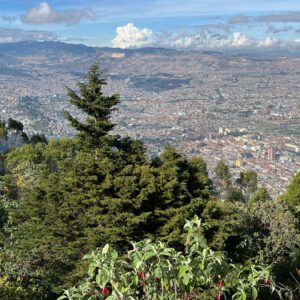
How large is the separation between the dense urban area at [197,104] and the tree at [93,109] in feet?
7.05

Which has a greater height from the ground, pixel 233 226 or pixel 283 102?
pixel 233 226

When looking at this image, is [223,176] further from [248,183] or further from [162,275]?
[162,275]

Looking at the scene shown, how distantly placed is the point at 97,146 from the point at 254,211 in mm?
5087

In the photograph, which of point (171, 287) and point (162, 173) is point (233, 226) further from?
point (171, 287)

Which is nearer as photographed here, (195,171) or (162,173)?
(162,173)

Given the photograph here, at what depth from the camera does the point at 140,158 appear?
12.3 m

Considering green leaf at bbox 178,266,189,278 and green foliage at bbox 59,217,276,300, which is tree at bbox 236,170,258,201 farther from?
green leaf at bbox 178,266,189,278

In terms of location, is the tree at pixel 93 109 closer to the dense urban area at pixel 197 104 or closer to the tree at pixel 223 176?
the dense urban area at pixel 197 104

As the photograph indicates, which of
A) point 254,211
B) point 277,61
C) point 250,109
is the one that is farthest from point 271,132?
point 277,61

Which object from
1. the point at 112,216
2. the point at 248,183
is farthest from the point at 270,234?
the point at 248,183

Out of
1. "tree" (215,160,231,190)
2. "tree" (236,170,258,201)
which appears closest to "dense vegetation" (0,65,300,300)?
"tree" (215,160,231,190)

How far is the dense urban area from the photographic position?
2456 inches

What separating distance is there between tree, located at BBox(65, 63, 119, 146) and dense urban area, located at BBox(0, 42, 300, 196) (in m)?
2.15

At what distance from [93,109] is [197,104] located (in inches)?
3747
